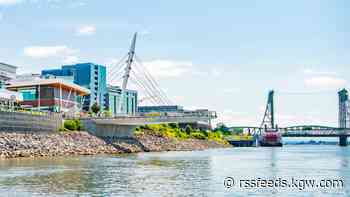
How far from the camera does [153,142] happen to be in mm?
116500

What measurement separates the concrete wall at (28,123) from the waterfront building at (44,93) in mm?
23690

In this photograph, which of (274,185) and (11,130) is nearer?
(274,185)

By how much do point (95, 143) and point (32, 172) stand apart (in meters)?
46.5

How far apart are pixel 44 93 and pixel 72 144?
33.3 metres

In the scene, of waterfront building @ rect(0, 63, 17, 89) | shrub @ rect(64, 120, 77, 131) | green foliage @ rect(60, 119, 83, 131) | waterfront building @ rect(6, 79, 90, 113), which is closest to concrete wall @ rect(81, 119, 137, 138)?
green foliage @ rect(60, 119, 83, 131)

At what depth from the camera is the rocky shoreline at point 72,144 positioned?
217 feet

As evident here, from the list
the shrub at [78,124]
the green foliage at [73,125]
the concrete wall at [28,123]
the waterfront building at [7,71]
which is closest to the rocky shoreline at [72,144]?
the concrete wall at [28,123]

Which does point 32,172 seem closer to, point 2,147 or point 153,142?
point 2,147

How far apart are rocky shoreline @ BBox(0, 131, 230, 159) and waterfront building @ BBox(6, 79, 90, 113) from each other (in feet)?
55.5

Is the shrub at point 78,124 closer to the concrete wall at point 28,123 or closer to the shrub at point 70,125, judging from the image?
the shrub at point 70,125

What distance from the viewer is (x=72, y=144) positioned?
81.1 meters

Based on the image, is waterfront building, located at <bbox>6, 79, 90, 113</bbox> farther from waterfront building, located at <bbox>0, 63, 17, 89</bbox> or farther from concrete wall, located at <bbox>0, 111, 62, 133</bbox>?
waterfront building, located at <bbox>0, 63, 17, 89</bbox>

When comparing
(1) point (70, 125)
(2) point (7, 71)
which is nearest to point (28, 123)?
(1) point (70, 125)

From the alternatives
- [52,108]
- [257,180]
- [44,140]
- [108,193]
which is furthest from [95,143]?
[108,193]
